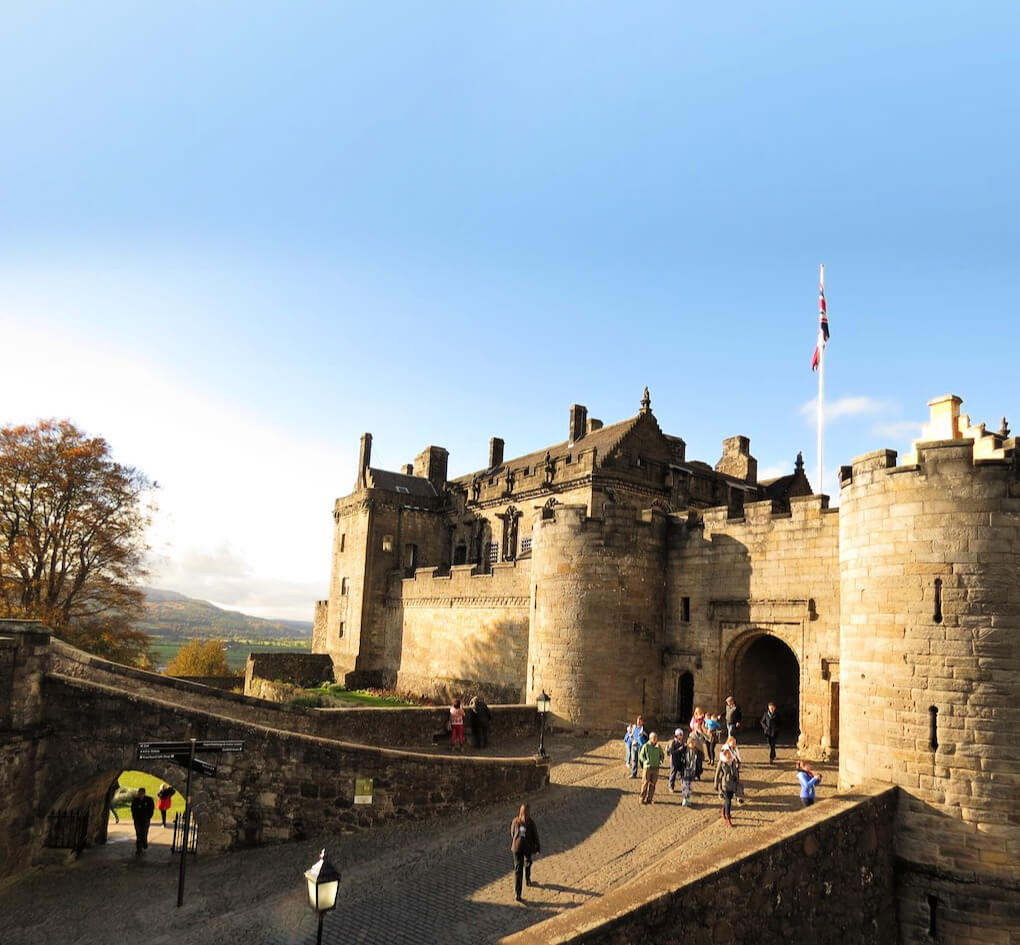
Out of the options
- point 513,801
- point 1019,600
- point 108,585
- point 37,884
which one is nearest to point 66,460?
point 108,585

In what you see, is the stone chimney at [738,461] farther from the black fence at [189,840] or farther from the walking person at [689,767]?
the black fence at [189,840]

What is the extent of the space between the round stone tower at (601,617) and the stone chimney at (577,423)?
16.8 meters

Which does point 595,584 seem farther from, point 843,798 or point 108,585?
point 108,585

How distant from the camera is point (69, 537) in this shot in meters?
29.2

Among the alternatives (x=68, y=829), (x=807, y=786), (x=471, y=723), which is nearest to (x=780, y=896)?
(x=807, y=786)

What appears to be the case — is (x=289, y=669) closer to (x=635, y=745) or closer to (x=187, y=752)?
(x=635, y=745)

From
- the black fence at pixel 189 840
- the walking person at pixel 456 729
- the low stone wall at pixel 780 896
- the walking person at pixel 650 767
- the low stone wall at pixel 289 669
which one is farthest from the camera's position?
the low stone wall at pixel 289 669

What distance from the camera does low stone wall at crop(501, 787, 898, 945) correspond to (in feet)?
27.7

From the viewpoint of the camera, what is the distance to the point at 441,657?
33.5m

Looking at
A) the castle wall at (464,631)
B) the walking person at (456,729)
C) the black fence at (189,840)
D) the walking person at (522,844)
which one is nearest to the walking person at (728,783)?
the walking person at (522,844)

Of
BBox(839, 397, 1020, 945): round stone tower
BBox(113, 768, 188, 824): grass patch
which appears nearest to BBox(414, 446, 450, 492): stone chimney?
BBox(113, 768, 188, 824): grass patch

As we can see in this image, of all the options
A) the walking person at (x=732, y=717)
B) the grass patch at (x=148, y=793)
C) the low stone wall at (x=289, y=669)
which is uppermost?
the walking person at (x=732, y=717)

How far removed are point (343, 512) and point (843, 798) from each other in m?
34.9

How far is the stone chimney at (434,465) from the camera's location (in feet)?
153
